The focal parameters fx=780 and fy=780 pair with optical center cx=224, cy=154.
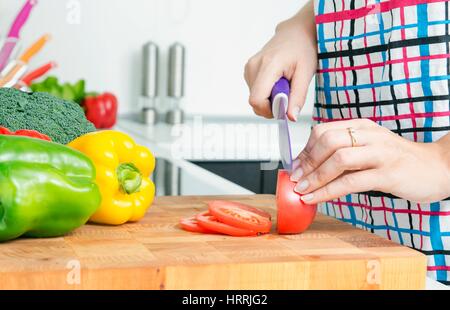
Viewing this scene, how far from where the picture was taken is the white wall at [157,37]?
3.16 meters

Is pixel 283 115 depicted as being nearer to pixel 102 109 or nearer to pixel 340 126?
pixel 340 126

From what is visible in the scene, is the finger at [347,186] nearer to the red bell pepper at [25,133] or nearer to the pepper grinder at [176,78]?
the red bell pepper at [25,133]

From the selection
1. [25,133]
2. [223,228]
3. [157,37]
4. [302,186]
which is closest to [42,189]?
[25,133]

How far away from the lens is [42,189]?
3.28 feet

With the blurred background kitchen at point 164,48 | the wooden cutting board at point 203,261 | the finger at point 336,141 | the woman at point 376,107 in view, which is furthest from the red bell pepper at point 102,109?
the finger at point 336,141

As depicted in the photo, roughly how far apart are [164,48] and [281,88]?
Answer: 2107mm

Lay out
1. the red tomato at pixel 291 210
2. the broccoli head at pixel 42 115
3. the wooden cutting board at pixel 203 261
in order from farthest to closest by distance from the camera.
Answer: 1. the broccoli head at pixel 42 115
2. the red tomato at pixel 291 210
3. the wooden cutting board at pixel 203 261

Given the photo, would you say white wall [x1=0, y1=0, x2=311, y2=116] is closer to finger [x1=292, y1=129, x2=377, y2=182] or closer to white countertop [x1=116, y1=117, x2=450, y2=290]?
white countertop [x1=116, y1=117, x2=450, y2=290]

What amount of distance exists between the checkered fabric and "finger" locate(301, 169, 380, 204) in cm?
25

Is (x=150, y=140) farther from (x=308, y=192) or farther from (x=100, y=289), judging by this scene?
(x=100, y=289)

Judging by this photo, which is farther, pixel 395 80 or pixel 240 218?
pixel 395 80

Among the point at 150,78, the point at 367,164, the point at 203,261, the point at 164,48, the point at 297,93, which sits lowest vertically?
the point at 203,261

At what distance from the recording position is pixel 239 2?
3295 mm
